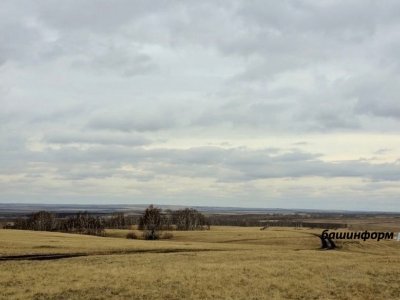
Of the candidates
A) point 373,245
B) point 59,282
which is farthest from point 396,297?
point 373,245

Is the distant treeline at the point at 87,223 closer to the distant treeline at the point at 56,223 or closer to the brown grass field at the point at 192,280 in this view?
the distant treeline at the point at 56,223

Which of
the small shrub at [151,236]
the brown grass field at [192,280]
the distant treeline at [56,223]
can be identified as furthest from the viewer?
the distant treeline at [56,223]

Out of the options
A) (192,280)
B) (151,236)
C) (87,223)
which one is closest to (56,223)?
(87,223)

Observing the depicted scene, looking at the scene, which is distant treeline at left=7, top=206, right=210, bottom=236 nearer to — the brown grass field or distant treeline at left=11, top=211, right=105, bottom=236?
distant treeline at left=11, top=211, right=105, bottom=236

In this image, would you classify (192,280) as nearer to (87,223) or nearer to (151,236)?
(151,236)

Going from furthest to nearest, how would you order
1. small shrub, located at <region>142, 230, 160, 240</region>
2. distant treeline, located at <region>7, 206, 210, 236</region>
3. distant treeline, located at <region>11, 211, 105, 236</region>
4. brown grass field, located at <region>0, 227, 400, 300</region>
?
distant treeline, located at <region>11, 211, 105, 236</region> < distant treeline, located at <region>7, 206, 210, 236</region> < small shrub, located at <region>142, 230, 160, 240</region> < brown grass field, located at <region>0, 227, 400, 300</region>

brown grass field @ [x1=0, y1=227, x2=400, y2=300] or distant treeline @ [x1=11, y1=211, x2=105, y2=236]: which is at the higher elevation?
brown grass field @ [x1=0, y1=227, x2=400, y2=300]

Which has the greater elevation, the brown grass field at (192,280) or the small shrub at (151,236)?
the brown grass field at (192,280)

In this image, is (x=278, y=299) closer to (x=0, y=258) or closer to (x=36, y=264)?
(x=36, y=264)

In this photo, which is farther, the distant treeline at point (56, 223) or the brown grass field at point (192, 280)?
the distant treeline at point (56, 223)

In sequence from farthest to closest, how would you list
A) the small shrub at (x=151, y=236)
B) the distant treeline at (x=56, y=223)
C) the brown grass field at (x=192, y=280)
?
the distant treeline at (x=56, y=223) → the small shrub at (x=151, y=236) → the brown grass field at (x=192, y=280)

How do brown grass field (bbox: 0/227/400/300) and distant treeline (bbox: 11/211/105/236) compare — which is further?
distant treeline (bbox: 11/211/105/236)

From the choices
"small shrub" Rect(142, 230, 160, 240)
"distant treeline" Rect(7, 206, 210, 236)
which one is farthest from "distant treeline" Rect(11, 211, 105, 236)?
"small shrub" Rect(142, 230, 160, 240)

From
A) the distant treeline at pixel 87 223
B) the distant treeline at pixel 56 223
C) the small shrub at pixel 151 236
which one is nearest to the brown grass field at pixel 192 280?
the small shrub at pixel 151 236
